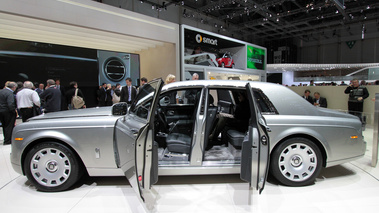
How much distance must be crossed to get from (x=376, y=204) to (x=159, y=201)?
2.37 m

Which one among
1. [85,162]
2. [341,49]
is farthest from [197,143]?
[341,49]

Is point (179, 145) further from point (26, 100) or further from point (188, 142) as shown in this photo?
point (26, 100)

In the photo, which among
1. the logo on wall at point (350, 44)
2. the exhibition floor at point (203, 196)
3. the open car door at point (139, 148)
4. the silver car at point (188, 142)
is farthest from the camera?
the logo on wall at point (350, 44)

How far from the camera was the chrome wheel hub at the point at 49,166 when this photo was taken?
2361 mm

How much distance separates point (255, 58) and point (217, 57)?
2.56 meters

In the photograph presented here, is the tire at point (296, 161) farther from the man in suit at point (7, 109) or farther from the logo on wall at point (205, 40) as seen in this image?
the logo on wall at point (205, 40)

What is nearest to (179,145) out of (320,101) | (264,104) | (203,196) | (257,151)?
(203,196)

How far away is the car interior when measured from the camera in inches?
99.8

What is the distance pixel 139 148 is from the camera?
1823mm

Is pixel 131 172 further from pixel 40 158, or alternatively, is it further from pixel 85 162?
pixel 40 158

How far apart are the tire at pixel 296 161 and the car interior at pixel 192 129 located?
0.49 metres

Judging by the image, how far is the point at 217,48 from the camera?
8539 millimetres

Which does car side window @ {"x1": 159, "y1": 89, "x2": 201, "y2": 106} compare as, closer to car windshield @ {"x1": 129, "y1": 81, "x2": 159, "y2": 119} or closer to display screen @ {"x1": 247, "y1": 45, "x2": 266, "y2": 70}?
car windshield @ {"x1": 129, "y1": 81, "x2": 159, "y2": 119}

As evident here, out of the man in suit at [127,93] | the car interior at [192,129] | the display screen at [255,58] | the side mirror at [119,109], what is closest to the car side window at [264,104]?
the car interior at [192,129]
